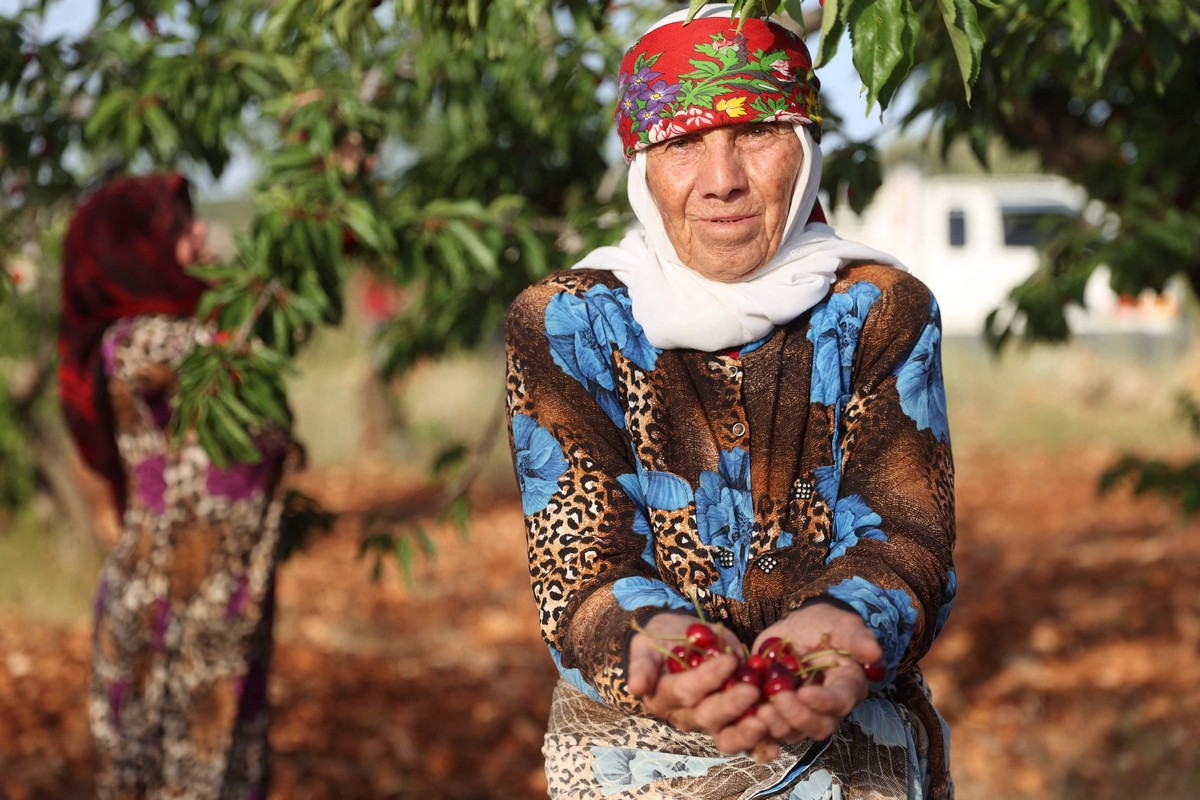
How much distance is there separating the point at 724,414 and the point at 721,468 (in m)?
0.07

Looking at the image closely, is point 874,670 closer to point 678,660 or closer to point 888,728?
point 678,660

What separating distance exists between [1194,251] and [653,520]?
2.27 metres

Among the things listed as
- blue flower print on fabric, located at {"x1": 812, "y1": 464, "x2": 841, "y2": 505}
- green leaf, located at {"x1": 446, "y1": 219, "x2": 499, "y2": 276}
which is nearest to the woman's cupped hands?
blue flower print on fabric, located at {"x1": 812, "y1": 464, "x2": 841, "y2": 505}

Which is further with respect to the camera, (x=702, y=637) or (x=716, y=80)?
(x=716, y=80)

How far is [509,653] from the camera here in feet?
24.2

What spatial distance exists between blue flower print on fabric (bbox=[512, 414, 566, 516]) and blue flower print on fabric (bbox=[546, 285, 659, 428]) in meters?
0.09

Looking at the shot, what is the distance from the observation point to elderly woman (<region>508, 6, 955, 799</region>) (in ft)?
5.93

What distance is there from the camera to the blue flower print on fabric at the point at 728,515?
1874mm

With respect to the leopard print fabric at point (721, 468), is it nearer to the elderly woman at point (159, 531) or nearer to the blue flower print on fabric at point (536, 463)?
the blue flower print on fabric at point (536, 463)

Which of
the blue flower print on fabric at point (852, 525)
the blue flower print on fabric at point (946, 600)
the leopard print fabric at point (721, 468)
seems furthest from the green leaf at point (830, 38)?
the blue flower print on fabric at point (946, 600)

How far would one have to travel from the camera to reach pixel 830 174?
10.2 ft

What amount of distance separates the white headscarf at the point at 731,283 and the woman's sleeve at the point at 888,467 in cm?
6

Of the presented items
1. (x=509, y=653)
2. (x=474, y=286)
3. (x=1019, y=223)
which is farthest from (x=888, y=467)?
(x=1019, y=223)

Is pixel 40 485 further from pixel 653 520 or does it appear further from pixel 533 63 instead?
pixel 653 520
